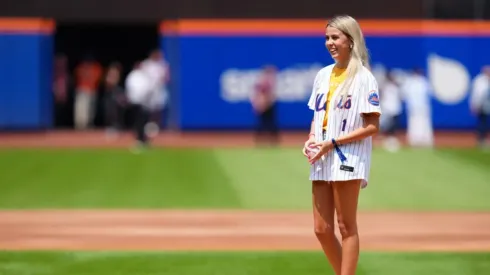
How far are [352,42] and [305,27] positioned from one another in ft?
87.4

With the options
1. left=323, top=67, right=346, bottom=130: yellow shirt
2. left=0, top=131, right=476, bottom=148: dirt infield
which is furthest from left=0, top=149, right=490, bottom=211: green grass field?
left=323, top=67, right=346, bottom=130: yellow shirt

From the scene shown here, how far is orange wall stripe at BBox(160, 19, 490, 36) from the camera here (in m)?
34.5

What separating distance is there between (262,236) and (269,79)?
16.3 metres

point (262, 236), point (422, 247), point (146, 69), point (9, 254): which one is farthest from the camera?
point (146, 69)

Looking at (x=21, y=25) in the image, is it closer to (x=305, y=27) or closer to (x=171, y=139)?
(x=171, y=139)

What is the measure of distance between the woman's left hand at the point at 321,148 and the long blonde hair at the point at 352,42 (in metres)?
0.38

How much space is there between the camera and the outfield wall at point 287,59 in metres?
34.7

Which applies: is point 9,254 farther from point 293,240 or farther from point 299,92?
point 299,92

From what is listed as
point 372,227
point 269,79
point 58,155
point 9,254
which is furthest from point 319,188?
point 269,79

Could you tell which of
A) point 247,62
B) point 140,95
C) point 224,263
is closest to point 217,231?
point 224,263

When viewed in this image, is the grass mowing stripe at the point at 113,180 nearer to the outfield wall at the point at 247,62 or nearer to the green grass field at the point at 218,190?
the green grass field at the point at 218,190

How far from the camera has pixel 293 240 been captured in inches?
533

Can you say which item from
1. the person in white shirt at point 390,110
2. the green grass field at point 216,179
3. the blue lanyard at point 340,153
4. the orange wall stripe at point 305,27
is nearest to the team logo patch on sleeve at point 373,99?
the blue lanyard at point 340,153

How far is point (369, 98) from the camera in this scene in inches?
325
